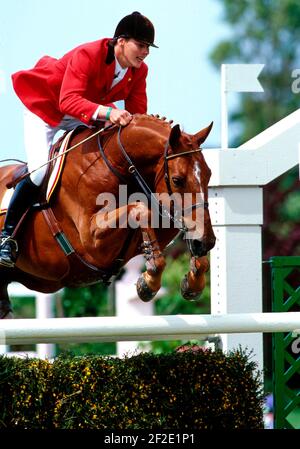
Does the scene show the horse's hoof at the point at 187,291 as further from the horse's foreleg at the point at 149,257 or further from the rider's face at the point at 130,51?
the rider's face at the point at 130,51

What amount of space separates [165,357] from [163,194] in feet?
2.26

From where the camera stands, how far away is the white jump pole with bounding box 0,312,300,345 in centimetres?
353

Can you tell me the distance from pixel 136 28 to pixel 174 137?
60 cm

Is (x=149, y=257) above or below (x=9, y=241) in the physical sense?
below

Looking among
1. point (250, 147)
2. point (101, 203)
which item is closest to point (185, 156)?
point (101, 203)

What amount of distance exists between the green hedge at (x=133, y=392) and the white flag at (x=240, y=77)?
1324mm

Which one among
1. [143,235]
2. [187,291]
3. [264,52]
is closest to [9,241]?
[143,235]

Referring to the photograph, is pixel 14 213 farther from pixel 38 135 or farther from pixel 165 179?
pixel 165 179

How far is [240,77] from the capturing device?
466cm

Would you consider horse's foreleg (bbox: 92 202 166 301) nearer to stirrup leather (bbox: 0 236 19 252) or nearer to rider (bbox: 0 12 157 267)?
rider (bbox: 0 12 157 267)

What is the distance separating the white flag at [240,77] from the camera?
4652mm

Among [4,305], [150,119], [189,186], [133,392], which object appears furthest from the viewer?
[4,305]

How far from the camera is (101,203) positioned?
421 cm
